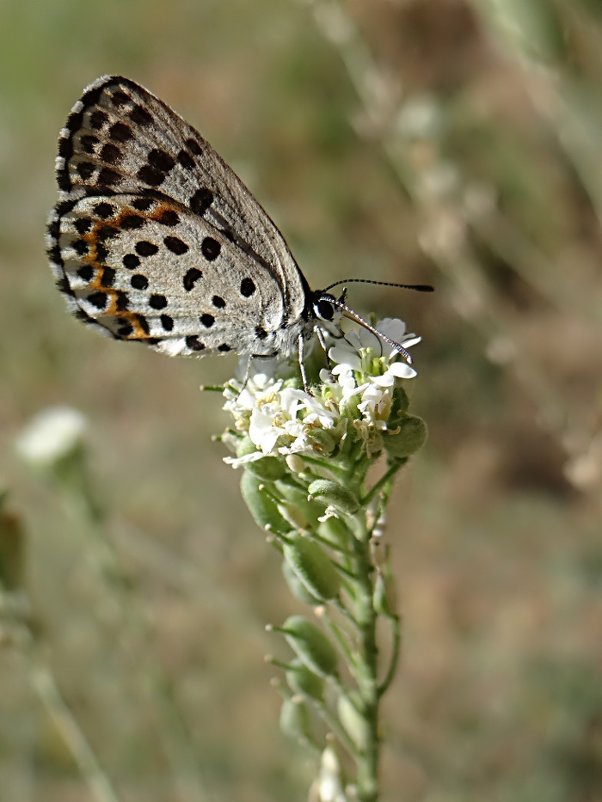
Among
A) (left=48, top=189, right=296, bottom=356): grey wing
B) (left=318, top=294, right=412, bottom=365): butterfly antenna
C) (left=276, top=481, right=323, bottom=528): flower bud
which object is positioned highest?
(left=48, top=189, right=296, bottom=356): grey wing

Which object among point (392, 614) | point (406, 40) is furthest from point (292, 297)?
point (406, 40)

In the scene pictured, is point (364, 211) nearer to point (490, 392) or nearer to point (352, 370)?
point (490, 392)

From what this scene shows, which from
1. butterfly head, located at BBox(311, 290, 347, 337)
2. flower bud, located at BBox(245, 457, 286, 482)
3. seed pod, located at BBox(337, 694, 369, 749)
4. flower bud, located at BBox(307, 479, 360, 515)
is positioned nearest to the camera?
flower bud, located at BBox(307, 479, 360, 515)

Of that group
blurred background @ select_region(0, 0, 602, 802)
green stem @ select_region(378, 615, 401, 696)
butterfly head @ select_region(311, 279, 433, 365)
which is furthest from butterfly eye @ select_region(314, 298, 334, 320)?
blurred background @ select_region(0, 0, 602, 802)

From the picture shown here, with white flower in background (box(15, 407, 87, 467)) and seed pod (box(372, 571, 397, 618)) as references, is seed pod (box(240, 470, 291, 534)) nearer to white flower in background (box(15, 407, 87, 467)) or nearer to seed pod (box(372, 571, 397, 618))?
seed pod (box(372, 571, 397, 618))

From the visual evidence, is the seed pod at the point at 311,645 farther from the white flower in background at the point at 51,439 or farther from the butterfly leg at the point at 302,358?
the white flower in background at the point at 51,439

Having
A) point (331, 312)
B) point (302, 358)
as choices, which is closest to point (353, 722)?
point (302, 358)
